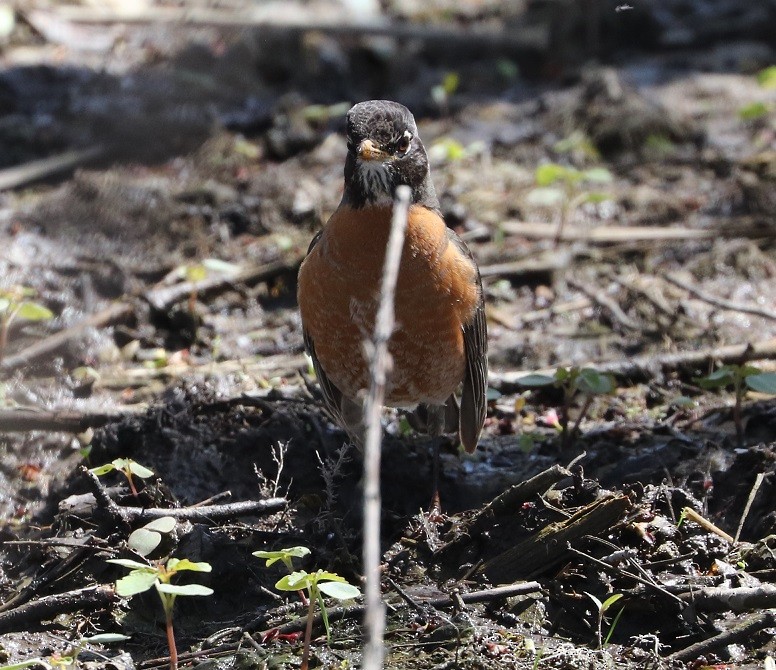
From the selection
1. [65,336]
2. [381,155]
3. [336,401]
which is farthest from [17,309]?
[381,155]

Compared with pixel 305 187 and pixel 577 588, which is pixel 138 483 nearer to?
pixel 577 588

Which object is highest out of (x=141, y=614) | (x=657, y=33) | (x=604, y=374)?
(x=657, y=33)

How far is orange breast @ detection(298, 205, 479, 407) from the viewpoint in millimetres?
4668

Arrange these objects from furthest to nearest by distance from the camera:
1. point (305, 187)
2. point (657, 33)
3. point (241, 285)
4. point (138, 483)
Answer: point (657, 33) < point (305, 187) < point (241, 285) < point (138, 483)

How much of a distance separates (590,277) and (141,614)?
4.13m

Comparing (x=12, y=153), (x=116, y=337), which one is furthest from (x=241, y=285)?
(x=12, y=153)

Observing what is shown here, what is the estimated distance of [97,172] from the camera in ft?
27.5

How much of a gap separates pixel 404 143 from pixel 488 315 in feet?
7.53

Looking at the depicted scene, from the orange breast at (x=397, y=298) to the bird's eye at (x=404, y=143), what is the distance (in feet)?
0.87

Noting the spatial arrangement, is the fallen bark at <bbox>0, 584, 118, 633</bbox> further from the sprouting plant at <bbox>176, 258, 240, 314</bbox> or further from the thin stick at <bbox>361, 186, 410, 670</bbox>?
the sprouting plant at <bbox>176, 258, 240, 314</bbox>

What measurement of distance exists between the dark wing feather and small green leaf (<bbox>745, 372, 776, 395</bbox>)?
4.04 ft

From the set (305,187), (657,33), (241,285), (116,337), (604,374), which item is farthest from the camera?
(657,33)

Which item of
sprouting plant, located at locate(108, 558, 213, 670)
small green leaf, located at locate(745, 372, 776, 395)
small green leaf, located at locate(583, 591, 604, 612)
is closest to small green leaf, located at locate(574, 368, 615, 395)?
small green leaf, located at locate(745, 372, 776, 395)

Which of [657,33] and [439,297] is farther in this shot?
[657,33]
